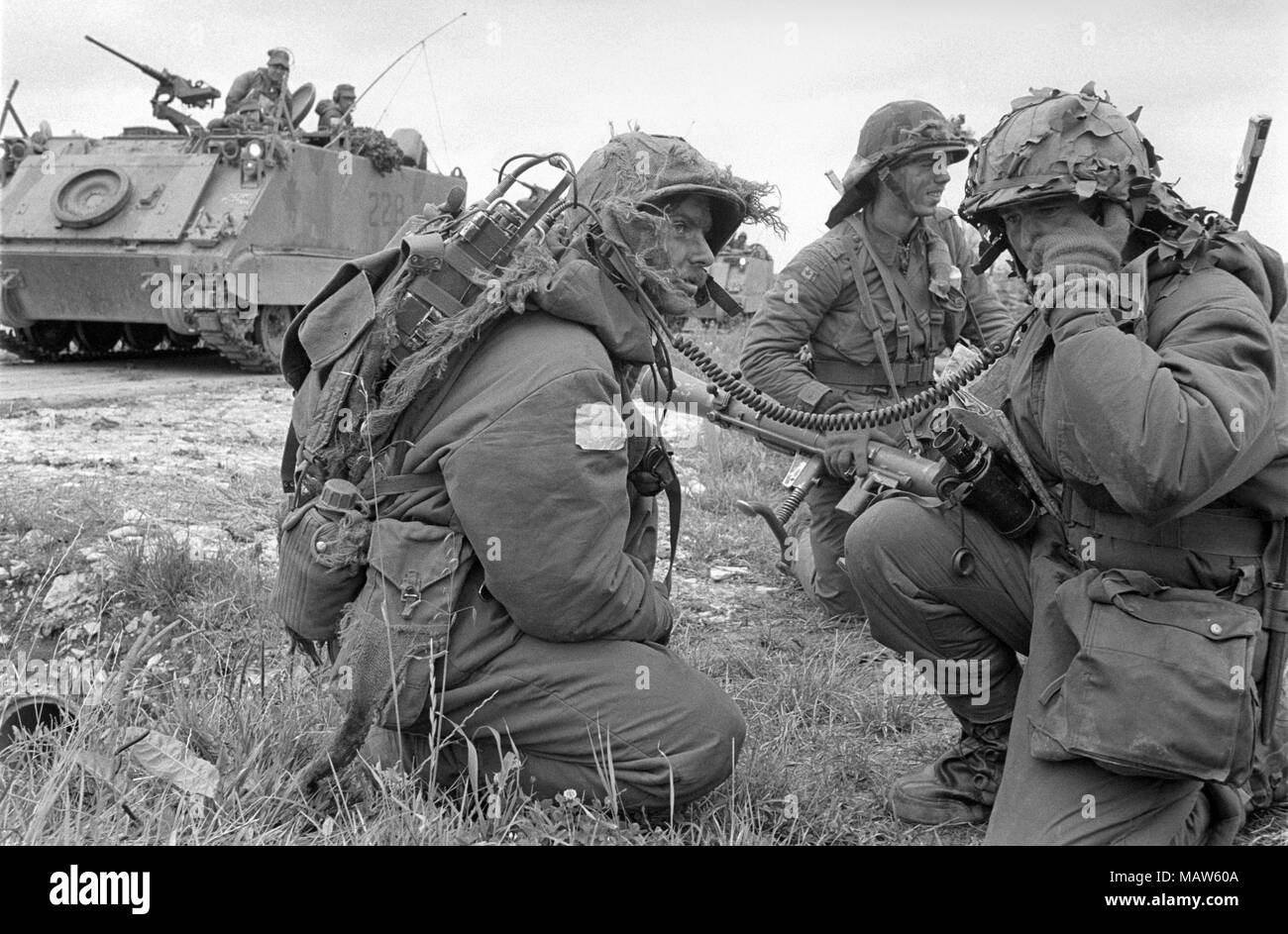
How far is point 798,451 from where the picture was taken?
5.34 m

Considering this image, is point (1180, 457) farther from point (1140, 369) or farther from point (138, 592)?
point (138, 592)

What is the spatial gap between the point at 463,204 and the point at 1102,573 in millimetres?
1878

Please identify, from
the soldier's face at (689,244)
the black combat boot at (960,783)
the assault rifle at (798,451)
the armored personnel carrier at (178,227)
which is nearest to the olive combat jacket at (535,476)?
the soldier's face at (689,244)

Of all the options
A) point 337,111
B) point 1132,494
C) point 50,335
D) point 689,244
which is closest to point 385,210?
point 337,111

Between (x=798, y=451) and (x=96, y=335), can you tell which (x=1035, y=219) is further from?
(x=96, y=335)

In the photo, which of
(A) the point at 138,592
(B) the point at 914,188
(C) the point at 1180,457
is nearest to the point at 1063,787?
(C) the point at 1180,457

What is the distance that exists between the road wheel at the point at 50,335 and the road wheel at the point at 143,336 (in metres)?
0.60

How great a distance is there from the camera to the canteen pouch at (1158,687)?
2.80 m

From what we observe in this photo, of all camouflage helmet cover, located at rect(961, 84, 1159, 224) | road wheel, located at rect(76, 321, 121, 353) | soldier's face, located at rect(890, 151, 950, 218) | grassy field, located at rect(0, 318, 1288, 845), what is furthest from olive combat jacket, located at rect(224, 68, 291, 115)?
camouflage helmet cover, located at rect(961, 84, 1159, 224)

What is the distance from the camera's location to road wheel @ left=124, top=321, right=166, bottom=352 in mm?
14009

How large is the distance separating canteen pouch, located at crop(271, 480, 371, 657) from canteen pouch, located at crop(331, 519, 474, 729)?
9cm

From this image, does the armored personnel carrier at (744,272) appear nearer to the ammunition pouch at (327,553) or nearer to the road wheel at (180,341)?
the road wheel at (180,341)

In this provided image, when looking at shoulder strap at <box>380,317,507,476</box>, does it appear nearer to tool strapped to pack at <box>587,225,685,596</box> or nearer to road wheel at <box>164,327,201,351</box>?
tool strapped to pack at <box>587,225,685,596</box>


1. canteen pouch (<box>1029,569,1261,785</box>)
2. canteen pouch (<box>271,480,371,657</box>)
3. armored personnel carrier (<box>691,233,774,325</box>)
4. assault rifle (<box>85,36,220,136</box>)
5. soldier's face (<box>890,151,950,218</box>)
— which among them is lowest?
canteen pouch (<box>1029,569,1261,785</box>)
